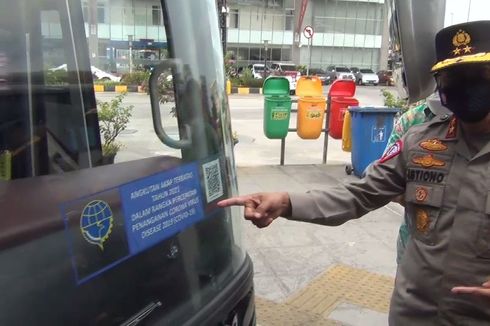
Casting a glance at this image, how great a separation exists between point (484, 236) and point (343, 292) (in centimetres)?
246

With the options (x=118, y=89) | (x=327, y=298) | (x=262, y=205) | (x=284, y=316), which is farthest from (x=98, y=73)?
(x=327, y=298)

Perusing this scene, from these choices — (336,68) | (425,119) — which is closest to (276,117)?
(425,119)

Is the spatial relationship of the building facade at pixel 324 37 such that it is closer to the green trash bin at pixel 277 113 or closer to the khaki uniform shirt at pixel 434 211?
the green trash bin at pixel 277 113

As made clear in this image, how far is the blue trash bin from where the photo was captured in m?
6.95

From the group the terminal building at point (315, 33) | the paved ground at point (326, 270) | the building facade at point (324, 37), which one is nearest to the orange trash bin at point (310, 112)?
the paved ground at point (326, 270)

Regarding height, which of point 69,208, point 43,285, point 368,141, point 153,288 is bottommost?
point 368,141

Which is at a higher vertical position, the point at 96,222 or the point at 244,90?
the point at 96,222

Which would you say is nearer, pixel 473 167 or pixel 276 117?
pixel 473 167

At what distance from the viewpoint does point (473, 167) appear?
5.27 feet

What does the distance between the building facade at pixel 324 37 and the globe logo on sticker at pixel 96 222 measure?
37.7 metres

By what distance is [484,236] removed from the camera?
5.11 feet

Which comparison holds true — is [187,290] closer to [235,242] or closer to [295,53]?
[235,242]

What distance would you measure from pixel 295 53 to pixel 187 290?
41910 millimetres

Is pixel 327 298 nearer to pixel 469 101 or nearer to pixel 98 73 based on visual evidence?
pixel 469 101
